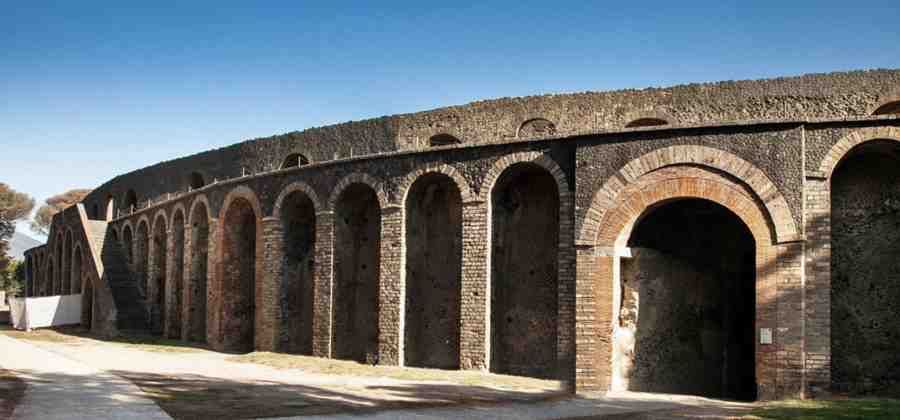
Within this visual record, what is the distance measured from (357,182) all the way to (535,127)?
206 inches

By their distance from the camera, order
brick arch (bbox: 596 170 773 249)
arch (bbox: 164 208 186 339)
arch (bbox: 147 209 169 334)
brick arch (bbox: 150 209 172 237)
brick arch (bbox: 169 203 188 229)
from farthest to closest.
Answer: arch (bbox: 147 209 169 334) → brick arch (bbox: 150 209 172 237) → arch (bbox: 164 208 186 339) → brick arch (bbox: 169 203 188 229) → brick arch (bbox: 596 170 773 249)

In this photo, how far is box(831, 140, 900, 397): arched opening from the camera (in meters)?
14.0

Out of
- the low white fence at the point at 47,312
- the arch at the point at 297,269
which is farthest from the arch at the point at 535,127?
the low white fence at the point at 47,312

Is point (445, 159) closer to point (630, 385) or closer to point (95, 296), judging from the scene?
point (630, 385)

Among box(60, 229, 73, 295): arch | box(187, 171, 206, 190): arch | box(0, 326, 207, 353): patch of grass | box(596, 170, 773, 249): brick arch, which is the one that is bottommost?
box(0, 326, 207, 353): patch of grass

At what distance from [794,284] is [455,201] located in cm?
766

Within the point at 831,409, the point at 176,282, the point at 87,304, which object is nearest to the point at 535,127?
the point at 831,409

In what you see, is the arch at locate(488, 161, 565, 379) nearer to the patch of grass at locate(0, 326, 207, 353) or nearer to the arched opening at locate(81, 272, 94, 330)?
the patch of grass at locate(0, 326, 207, 353)

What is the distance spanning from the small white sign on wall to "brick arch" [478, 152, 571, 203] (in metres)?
4.13

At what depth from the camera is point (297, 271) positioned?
2180cm

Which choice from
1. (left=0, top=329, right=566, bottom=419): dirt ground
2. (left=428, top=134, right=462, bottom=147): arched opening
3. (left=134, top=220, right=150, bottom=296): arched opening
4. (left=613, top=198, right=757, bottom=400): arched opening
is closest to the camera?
(left=0, top=329, right=566, bottom=419): dirt ground

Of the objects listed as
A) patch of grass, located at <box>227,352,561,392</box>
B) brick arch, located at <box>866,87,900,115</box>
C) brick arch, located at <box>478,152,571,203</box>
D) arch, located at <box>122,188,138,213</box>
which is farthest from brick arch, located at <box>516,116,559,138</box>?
arch, located at <box>122,188,138,213</box>

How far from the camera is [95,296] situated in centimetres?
3059

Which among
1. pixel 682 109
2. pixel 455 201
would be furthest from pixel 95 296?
pixel 682 109
